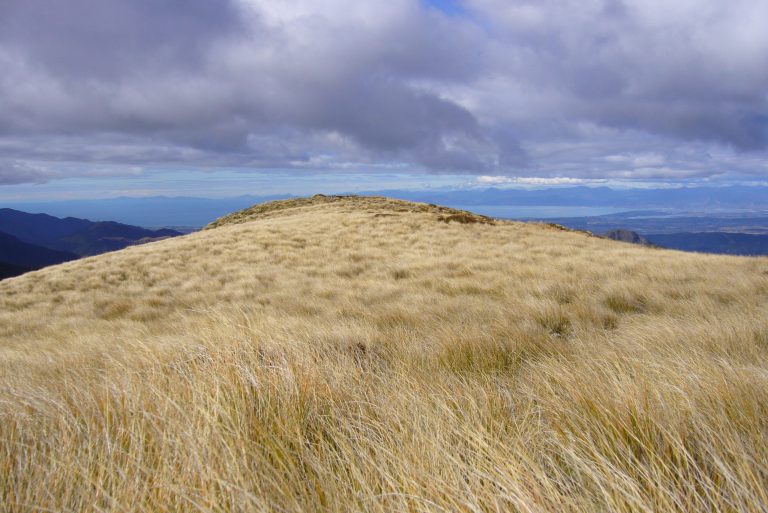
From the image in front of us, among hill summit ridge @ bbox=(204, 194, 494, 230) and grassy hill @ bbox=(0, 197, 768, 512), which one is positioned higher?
hill summit ridge @ bbox=(204, 194, 494, 230)

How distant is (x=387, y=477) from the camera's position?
1565 millimetres

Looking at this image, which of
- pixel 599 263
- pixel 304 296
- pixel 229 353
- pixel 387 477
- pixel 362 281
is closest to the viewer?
pixel 387 477

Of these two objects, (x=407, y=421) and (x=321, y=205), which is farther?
(x=321, y=205)

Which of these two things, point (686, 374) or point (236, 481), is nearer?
point (236, 481)

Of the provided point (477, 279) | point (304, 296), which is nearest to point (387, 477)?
point (304, 296)

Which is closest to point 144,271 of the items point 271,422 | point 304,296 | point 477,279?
point 304,296

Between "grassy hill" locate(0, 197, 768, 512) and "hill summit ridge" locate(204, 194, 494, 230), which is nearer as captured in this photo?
"grassy hill" locate(0, 197, 768, 512)

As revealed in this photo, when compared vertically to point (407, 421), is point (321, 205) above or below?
above

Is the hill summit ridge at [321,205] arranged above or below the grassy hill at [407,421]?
above

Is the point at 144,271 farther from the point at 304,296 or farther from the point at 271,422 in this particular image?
the point at 271,422

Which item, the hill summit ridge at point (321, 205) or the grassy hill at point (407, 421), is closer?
the grassy hill at point (407, 421)

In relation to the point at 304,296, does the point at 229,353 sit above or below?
above

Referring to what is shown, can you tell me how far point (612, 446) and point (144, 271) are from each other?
51.4 feet

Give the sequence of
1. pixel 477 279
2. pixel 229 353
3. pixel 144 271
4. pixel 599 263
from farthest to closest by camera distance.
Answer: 1. pixel 144 271
2. pixel 599 263
3. pixel 477 279
4. pixel 229 353
